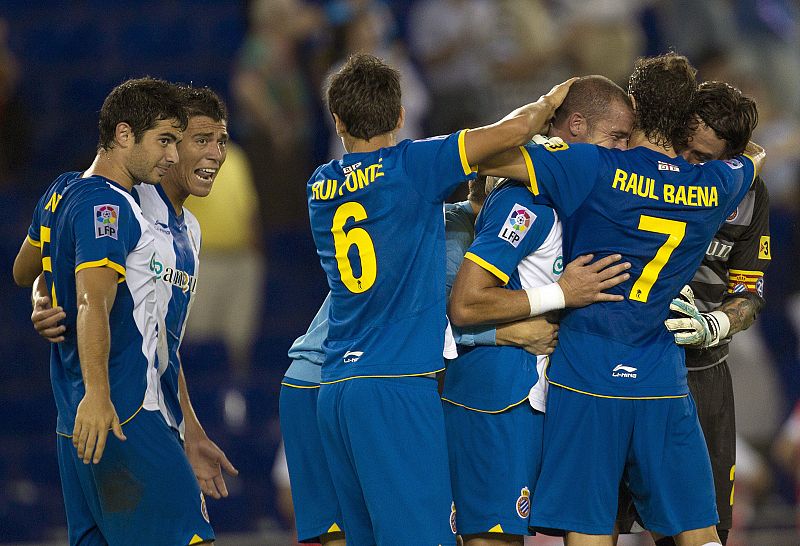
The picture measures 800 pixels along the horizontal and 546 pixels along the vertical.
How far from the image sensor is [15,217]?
1085cm

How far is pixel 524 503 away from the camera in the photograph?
4.56 m

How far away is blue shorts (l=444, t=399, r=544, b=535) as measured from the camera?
14.9ft

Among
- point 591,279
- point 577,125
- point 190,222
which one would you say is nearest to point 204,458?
point 190,222

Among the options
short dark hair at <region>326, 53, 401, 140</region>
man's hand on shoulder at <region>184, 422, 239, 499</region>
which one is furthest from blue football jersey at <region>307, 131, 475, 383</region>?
man's hand on shoulder at <region>184, 422, 239, 499</region>

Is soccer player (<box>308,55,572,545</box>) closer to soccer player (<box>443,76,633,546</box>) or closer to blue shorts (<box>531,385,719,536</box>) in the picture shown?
soccer player (<box>443,76,633,546</box>)

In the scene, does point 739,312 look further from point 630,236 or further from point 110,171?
point 110,171

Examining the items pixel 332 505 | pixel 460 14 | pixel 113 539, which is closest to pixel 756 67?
pixel 460 14

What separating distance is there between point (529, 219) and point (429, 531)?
1.26m

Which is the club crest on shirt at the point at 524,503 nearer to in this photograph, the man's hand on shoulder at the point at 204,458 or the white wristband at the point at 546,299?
the white wristband at the point at 546,299

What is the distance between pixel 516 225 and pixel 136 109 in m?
1.60

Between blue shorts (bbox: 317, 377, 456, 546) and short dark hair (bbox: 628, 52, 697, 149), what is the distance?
136 centimetres

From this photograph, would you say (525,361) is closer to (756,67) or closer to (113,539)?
(113,539)

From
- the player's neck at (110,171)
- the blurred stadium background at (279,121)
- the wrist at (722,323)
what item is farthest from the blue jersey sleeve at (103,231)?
the blurred stadium background at (279,121)

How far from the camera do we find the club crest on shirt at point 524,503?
4.54 m
